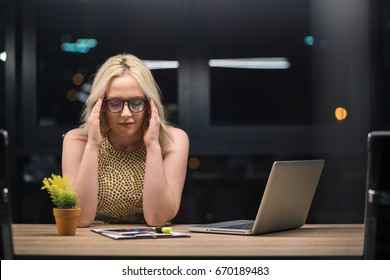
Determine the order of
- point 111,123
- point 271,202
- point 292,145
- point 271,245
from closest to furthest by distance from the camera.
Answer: point 271,245 < point 271,202 < point 111,123 < point 292,145

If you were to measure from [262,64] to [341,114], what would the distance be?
586 mm

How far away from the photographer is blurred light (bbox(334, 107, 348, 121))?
13.7 ft

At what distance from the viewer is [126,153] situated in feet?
8.69

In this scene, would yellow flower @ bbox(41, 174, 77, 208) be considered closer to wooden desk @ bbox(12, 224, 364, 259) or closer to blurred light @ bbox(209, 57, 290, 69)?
wooden desk @ bbox(12, 224, 364, 259)

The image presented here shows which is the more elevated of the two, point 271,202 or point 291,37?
point 291,37

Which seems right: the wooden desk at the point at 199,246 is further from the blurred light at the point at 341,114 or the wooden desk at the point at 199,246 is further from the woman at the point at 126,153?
the blurred light at the point at 341,114

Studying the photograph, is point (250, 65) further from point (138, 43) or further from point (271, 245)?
point (271, 245)

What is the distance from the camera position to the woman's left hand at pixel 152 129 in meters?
2.49

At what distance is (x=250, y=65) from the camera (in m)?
4.23

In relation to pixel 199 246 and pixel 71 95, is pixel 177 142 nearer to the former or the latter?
pixel 199 246

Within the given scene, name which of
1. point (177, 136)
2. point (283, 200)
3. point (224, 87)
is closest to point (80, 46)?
point (224, 87)

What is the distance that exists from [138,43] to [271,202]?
2550 millimetres

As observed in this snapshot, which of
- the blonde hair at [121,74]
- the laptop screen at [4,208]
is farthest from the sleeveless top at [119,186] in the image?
the laptop screen at [4,208]
